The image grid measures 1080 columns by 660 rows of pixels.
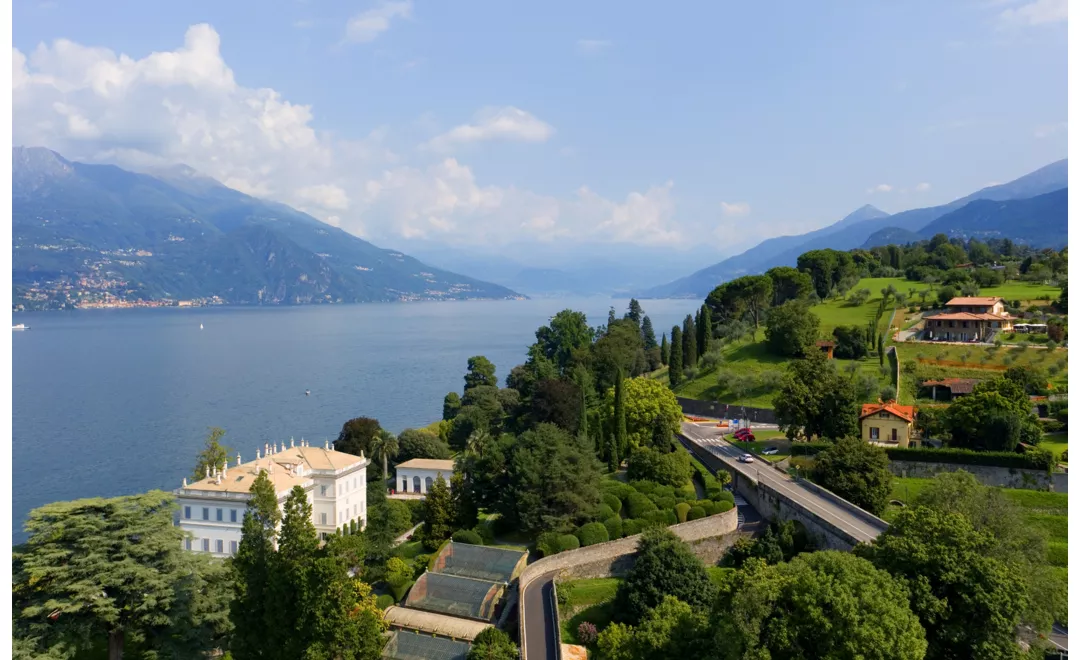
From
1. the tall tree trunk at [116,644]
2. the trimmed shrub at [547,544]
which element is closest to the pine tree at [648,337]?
the trimmed shrub at [547,544]

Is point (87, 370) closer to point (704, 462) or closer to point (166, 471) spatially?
point (166, 471)

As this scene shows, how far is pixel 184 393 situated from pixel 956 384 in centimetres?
7972

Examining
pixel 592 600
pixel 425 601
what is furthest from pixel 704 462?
pixel 425 601

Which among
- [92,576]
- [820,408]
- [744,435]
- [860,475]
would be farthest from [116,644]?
[820,408]

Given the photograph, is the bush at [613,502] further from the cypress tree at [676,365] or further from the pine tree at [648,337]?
→ the pine tree at [648,337]

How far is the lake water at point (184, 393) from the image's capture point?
56.6 m

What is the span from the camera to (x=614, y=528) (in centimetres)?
2912

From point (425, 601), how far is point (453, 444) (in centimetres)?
2845

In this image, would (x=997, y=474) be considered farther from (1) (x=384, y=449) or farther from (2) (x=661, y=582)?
(1) (x=384, y=449)

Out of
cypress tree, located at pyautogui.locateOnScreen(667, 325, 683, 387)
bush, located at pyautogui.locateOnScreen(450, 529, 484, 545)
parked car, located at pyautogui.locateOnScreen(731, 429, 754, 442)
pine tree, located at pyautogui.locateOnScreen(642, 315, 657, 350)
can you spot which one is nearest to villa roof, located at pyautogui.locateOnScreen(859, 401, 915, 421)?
parked car, located at pyautogui.locateOnScreen(731, 429, 754, 442)

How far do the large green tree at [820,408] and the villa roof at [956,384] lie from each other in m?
8.07

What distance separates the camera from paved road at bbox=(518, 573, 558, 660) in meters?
22.0

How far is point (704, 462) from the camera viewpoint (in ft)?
127

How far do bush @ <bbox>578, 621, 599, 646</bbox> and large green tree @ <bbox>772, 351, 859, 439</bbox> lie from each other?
19087 mm
